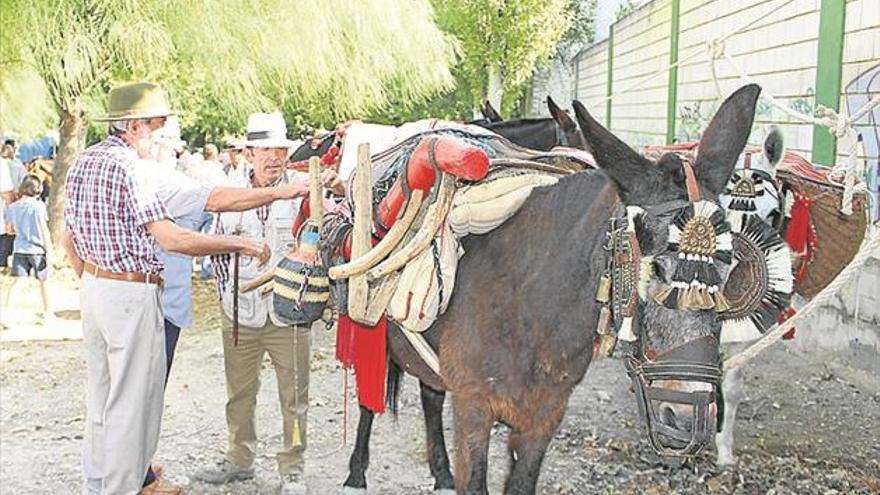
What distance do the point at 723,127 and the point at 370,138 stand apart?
1844 mm

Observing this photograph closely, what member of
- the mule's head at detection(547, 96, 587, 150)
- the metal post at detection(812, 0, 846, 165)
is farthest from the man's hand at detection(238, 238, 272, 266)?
the metal post at detection(812, 0, 846, 165)

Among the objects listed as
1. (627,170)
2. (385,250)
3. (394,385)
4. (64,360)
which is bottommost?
(64,360)

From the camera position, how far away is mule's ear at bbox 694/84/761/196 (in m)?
2.84

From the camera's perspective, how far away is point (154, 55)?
36.1 ft

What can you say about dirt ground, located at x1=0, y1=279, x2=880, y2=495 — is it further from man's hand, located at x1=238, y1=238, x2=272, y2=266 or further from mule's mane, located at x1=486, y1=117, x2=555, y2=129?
mule's mane, located at x1=486, y1=117, x2=555, y2=129

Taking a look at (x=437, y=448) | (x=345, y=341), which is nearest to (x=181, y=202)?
(x=345, y=341)

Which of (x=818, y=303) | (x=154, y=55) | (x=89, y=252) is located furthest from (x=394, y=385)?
(x=154, y=55)

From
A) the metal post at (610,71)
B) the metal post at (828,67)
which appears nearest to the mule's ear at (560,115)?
the metal post at (828,67)

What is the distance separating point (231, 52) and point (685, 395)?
974cm

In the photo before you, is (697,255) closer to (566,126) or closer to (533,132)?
(566,126)

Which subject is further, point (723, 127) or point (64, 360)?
point (64, 360)

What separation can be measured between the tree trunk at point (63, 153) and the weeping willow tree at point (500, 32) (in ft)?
23.5

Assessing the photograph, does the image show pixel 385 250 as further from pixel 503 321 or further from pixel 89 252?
pixel 89 252

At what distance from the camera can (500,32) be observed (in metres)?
17.6
